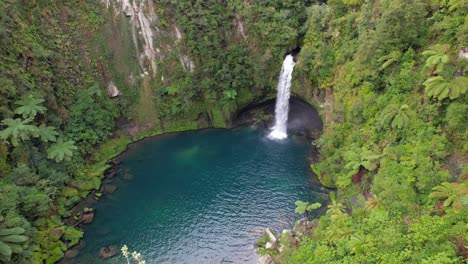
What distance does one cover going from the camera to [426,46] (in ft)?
75.5

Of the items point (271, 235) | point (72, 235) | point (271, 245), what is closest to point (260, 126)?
point (271, 235)

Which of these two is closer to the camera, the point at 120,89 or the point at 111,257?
the point at 111,257

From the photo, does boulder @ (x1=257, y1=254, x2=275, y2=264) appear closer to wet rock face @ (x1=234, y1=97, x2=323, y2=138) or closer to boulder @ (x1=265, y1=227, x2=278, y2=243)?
→ boulder @ (x1=265, y1=227, x2=278, y2=243)

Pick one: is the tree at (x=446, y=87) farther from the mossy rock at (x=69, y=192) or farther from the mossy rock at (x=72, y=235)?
the mossy rock at (x=69, y=192)

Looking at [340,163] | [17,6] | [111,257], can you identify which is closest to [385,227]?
[340,163]

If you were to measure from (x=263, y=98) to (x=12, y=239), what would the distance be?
98.3 ft

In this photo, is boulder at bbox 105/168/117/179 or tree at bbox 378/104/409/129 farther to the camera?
boulder at bbox 105/168/117/179

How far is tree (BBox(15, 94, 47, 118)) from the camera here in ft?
92.6

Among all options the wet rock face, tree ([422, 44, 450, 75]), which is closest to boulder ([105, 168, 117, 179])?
the wet rock face

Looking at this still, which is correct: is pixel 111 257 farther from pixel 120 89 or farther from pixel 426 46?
pixel 426 46

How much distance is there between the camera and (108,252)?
84.7ft

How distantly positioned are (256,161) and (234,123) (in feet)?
28.7

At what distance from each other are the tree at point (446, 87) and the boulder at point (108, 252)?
947 inches

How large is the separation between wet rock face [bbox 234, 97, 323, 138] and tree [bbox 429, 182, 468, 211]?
73.5ft
